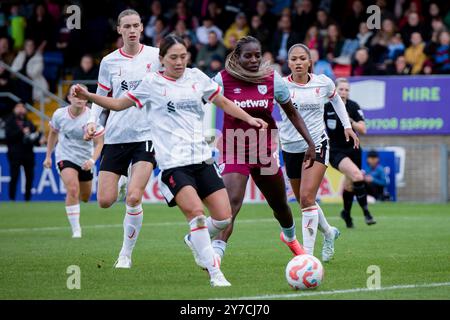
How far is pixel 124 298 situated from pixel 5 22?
77.8 feet

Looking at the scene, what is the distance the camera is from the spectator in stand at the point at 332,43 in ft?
85.7

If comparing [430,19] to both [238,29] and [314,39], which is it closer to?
[314,39]

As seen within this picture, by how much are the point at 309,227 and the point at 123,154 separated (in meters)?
2.35

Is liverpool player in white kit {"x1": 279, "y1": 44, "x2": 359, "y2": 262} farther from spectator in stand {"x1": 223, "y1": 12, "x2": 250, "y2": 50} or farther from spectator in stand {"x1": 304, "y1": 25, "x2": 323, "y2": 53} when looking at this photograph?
spectator in stand {"x1": 223, "y1": 12, "x2": 250, "y2": 50}

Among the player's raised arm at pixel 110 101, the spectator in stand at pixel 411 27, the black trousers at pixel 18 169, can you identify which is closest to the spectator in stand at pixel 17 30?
the black trousers at pixel 18 169

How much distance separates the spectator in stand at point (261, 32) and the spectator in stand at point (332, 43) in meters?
1.70

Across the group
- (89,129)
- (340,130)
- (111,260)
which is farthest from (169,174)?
(340,130)

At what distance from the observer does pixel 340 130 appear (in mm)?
17719

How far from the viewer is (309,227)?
12.0m

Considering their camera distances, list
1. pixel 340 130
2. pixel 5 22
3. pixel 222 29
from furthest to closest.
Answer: pixel 5 22 → pixel 222 29 → pixel 340 130

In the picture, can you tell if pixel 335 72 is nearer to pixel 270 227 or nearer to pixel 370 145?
pixel 370 145

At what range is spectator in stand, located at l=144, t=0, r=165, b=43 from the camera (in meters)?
28.9

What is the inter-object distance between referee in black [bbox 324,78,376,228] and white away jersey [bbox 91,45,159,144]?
19.7 feet

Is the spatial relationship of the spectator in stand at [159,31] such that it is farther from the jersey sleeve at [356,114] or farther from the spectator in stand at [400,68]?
the jersey sleeve at [356,114]
